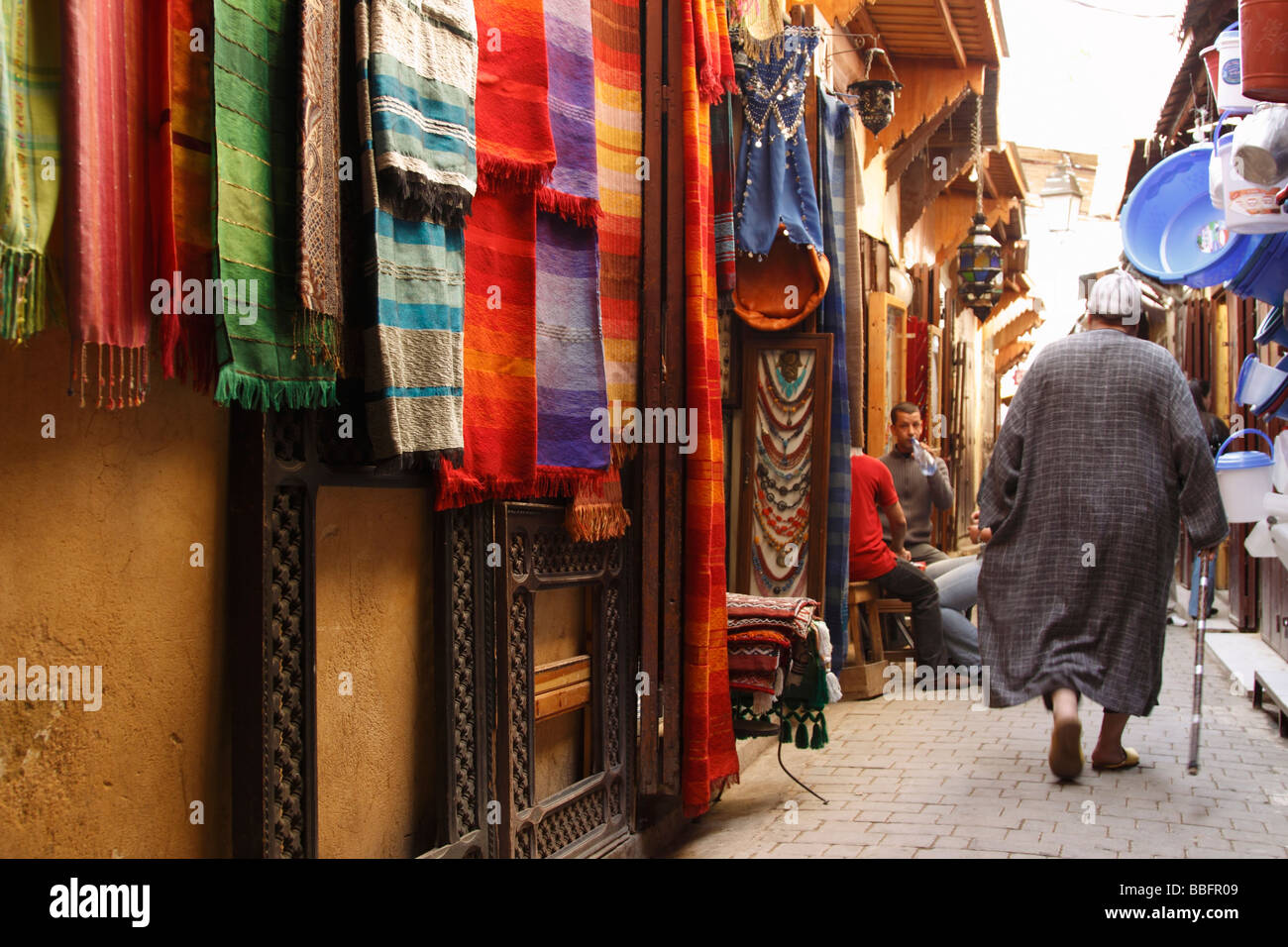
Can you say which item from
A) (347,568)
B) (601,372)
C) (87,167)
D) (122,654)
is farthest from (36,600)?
(601,372)

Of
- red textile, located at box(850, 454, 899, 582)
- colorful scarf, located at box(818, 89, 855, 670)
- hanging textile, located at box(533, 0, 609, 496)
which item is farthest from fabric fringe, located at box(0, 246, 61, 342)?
red textile, located at box(850, 454, 899, 582)

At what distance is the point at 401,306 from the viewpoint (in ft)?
8.97

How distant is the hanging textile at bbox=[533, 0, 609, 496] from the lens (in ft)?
11.6

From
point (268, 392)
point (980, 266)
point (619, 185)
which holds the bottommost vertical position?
point (268, 392)

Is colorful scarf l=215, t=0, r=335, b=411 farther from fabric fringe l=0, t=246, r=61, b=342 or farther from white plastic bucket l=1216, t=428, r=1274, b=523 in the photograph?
white plastic bucket l=1216, t=428, r=1274, b=523

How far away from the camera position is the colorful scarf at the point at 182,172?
2117 millimetres

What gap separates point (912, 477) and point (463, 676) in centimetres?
567

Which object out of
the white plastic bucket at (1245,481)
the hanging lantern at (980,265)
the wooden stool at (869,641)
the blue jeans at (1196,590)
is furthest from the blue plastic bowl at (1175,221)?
the hanging lantern at (980,265)

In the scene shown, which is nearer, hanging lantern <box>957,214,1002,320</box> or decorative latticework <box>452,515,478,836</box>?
decorative latticework <box>452,515,478,836</box>

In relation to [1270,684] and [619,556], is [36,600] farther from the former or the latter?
[1270,684]

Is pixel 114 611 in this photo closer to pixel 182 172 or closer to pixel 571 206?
pixel 182 172

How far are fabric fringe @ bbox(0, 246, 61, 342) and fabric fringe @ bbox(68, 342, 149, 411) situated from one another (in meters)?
0.16

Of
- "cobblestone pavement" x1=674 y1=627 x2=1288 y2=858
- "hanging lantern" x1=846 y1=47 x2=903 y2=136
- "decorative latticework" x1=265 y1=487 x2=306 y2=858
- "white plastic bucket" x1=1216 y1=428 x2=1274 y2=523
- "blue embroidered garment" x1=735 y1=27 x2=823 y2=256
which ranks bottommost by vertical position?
"cobblestone pavement" x1=674 y1=627 x2=1288 y2=858

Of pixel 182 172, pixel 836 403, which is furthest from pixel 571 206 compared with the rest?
pixel 836 403
